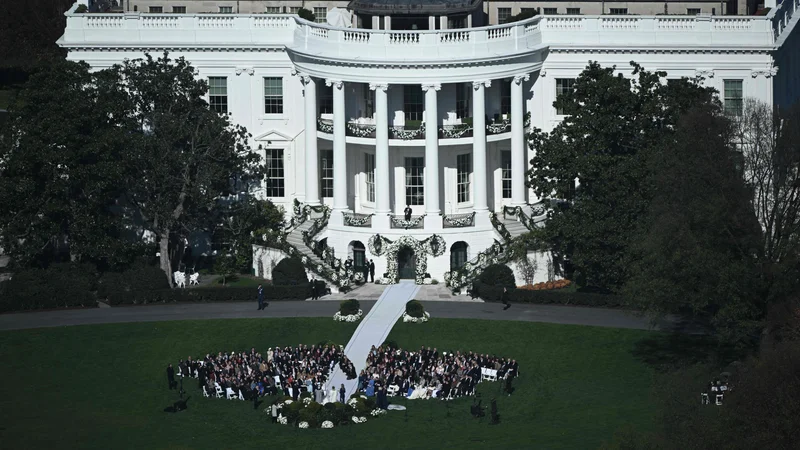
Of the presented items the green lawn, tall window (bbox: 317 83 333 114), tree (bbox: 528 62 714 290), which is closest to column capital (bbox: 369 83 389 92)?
tall window (bbox: 317 83 333 114)

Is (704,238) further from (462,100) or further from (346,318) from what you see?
(462,100)

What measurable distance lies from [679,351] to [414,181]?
82.8 feet

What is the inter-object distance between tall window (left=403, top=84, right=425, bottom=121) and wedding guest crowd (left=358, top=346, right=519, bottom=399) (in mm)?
23152

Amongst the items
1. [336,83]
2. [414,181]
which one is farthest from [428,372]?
[336,83]

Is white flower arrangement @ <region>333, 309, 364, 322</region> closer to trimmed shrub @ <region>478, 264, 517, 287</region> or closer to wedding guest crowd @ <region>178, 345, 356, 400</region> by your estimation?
wedding guest crowd @ <region>178, 345, 356, 400</region>

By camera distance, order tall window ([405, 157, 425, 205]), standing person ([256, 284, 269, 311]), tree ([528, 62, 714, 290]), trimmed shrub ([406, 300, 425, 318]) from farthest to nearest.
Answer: tall window ([405, 157, 425, 205]) → standing person ([256, 284, 269, 311]) → trimmed shrub ([406, 300, 425, 318]) → tree ([528, 62, 714, 290])

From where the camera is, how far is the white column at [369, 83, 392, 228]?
100062 millimetres

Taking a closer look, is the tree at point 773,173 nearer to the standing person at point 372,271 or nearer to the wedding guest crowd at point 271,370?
the wedding guest crowd at point 271,370

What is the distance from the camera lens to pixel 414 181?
341ft

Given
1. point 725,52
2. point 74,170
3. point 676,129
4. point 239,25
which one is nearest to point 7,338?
point 74,170

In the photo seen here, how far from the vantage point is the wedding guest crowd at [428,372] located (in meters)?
80.5

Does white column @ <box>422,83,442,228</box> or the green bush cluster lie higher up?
white column @ <box>422,83,442,228</box>

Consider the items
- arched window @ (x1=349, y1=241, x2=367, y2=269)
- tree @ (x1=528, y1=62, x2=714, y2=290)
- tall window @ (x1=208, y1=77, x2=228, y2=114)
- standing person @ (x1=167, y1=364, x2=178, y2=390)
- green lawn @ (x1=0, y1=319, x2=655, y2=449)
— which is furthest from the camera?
tall window @ (x1=208, y1=77, x2=228, y2=114)

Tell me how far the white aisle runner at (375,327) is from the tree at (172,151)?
444 inches
